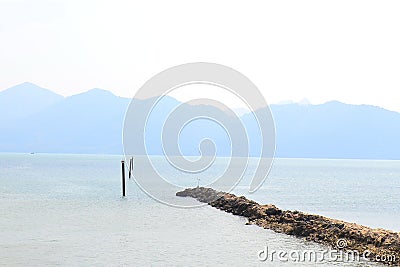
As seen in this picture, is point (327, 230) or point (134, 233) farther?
point (134, 233)

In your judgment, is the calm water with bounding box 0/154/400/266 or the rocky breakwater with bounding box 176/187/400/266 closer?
the calm water with bounding box 0/154/400/266

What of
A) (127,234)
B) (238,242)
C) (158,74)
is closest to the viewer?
(158,74)

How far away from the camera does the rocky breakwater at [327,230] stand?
25.2m

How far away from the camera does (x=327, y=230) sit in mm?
30438

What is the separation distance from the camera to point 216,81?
2666cm

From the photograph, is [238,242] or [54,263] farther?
[238,242]

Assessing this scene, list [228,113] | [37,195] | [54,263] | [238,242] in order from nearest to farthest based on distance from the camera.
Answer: [54,263], [238,242], [228,113], [37,195]

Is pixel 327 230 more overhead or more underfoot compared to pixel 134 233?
more overhead

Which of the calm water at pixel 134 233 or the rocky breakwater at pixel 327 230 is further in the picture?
the rocky breakwater at pixel 327 230

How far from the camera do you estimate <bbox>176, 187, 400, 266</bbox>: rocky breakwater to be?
25.2 metres

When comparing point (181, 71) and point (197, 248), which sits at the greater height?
point (181, 71)

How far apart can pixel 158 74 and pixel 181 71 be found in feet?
4.34

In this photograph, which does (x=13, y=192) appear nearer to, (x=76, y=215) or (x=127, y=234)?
(x=76, y=215)

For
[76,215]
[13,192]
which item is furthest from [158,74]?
[13,192]
